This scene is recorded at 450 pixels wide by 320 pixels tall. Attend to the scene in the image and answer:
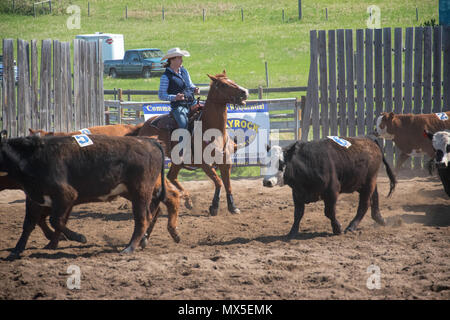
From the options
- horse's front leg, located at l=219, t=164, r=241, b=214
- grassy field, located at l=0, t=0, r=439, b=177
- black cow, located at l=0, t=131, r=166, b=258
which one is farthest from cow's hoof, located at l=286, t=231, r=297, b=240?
grassy field, located at l=0, t=0, r=439, b=177

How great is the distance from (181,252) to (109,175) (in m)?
1.25

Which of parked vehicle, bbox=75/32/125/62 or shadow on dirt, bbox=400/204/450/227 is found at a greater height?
parked vehicle, bbox=75/32/125/62

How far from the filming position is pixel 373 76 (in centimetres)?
1272

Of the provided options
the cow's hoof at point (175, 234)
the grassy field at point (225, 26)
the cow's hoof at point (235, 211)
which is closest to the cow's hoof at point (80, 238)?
the cow's hoof at point (175, 234)

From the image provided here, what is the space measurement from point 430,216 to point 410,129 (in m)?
3.20

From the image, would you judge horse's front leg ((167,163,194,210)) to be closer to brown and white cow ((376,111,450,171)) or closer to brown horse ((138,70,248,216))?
A: brown horse ((138,70,248,216))

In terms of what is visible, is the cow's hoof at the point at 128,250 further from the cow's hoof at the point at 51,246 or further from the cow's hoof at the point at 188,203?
the cow's hoof at the point at 188,203

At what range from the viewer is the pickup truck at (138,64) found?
32.1 metres

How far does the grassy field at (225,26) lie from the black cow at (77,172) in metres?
21.1

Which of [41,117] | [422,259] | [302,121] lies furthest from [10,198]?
[422,259]

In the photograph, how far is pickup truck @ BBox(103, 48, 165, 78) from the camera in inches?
1265

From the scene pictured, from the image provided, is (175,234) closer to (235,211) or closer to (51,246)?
(51,246)

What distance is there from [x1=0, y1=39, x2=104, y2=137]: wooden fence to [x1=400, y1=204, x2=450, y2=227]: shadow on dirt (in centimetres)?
722

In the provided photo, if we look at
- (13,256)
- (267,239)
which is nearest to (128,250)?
(13,256)
